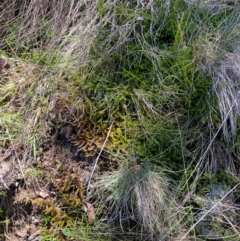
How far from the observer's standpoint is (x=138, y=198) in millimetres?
1901

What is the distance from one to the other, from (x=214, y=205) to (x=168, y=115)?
0.47 metres

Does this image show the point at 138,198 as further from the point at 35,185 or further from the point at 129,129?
the point at 35,185

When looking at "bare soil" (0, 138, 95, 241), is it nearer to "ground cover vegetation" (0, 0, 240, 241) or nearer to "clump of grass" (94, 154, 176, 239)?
"ground cover vegetation" (0, 0, 240, 241)

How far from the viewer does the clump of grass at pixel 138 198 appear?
1.90 meters

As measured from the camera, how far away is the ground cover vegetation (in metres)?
1.94

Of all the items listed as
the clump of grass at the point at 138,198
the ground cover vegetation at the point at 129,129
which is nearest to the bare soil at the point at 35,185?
the ground cover vegetation at the point at 129,129

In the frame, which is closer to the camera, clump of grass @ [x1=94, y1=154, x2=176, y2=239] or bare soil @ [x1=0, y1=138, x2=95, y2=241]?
clump of grass @ [x1=94, y1=154, x2=176, y2=239]

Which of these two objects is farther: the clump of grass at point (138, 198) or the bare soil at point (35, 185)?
the bare soil at point (35, 185)

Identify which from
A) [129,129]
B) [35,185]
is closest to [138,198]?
[129,129]

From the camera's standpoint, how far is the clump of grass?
190 cm

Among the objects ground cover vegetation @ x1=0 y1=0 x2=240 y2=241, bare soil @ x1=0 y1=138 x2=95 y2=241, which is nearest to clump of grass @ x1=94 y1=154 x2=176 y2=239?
ground cover vegetation @ x1=0 y1=0 x2=240 y2=241

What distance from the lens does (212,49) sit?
2.05 meters

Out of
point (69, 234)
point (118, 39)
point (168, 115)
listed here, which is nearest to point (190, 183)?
point (168, 115)

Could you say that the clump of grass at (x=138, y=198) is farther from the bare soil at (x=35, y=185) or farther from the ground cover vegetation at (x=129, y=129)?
the bare soil at (x=35, y=185)
